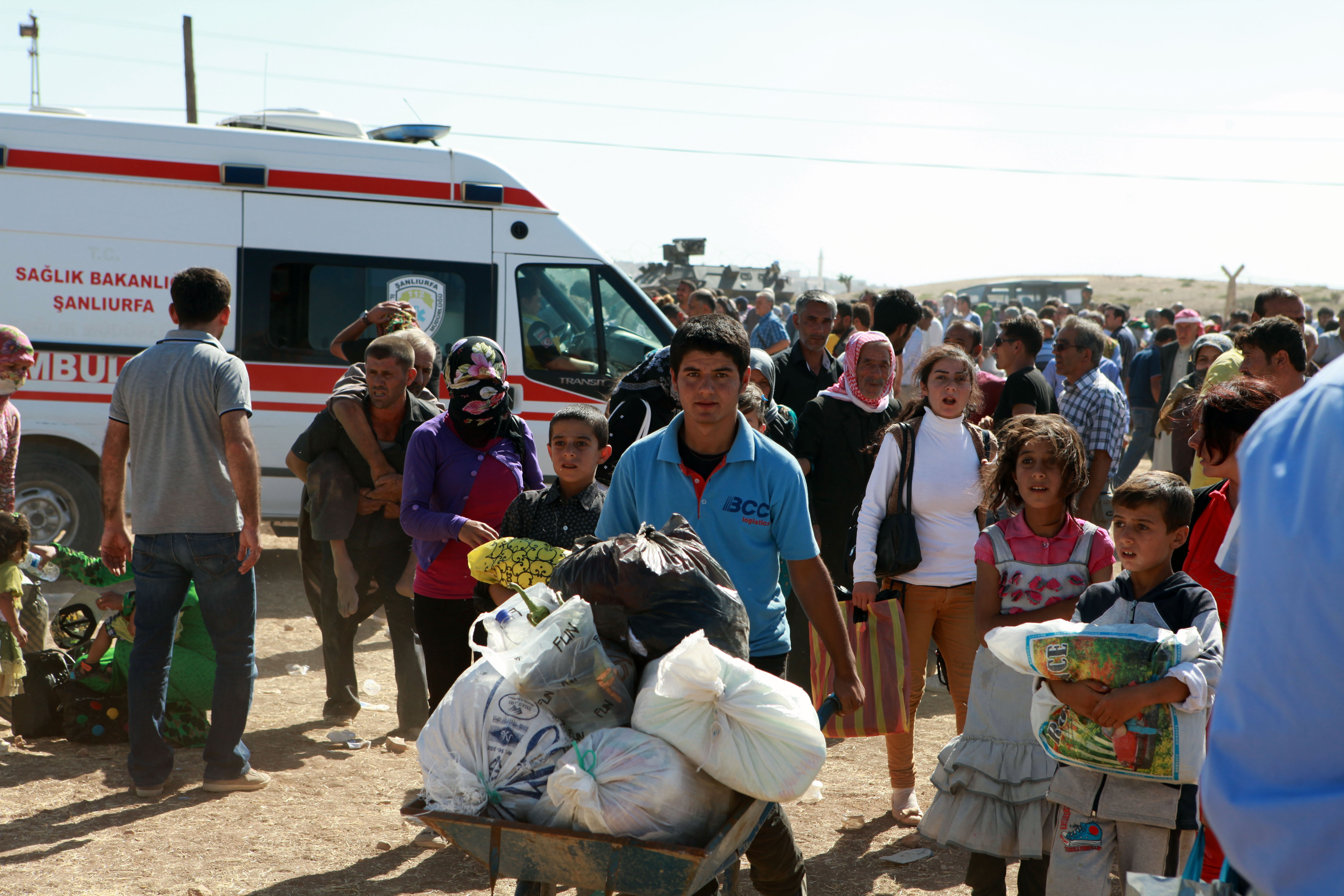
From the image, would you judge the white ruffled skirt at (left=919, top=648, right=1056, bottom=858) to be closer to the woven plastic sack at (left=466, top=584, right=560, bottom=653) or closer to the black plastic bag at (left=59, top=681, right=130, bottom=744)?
the woven plastic sack at (left=466, top=584, right=560, bottom=653)

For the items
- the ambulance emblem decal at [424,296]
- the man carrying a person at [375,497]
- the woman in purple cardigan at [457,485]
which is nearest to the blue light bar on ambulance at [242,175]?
the ambulance emblem decal at [424,296]

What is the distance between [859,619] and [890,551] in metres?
0.33

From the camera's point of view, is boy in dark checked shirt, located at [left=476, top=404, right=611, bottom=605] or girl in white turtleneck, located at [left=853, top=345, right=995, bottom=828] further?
girl in white turtleneck, located at [left=853, top=345, right=995, bottom=828]

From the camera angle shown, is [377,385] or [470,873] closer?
[470,873]

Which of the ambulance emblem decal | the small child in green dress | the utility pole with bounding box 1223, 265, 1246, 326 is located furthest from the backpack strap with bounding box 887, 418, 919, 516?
the utility pole with bounding box 1223, 265, 1246, 326

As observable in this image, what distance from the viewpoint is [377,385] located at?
5496 mm

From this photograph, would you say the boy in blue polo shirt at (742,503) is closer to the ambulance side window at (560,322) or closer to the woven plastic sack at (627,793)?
the woven plastic sack at (627,793)

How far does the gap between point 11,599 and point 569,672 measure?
419cm

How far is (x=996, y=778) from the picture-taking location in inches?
140

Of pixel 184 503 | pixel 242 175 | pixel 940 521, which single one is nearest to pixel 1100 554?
pixel 940 521

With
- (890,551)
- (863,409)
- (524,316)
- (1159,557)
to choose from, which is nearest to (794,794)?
(1159,557)

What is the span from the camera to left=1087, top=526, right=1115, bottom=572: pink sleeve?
379 centimetres

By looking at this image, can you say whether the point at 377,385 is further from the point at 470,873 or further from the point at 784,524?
the point at 784,524

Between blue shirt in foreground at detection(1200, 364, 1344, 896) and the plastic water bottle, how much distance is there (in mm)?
5843
